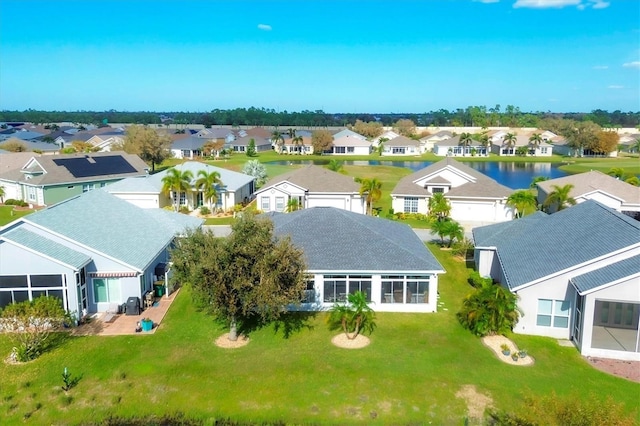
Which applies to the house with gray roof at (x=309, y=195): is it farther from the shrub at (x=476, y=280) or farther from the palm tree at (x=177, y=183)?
the shrub at (x=476, y=280)

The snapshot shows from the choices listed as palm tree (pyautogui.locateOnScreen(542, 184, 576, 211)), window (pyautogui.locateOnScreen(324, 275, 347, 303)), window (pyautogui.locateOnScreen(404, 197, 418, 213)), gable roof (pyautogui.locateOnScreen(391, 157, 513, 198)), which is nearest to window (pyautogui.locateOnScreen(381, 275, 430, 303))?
window (pyautogui.locateOnScreen(324, 275, 347, 303))

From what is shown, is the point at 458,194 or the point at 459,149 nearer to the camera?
the point at 458,194

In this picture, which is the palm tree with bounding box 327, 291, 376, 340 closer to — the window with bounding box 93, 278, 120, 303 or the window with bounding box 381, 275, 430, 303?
the window with bounding box 381, 275, 430, 303

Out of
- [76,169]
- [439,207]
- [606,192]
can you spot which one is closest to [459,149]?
[606,192]

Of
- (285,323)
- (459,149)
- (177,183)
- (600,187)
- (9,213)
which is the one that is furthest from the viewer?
(459,149)

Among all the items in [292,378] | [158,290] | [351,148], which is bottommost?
[292,378]

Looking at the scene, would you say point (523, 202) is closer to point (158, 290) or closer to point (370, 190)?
point (370, 190)

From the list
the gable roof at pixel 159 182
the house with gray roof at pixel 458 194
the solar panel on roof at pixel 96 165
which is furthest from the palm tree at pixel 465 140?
the solar panel on roof at pixel 96 165
